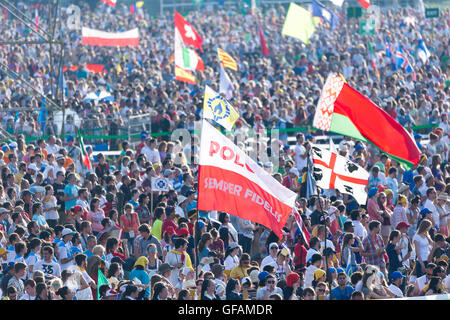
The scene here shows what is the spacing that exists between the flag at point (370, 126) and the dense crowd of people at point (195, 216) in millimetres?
1161

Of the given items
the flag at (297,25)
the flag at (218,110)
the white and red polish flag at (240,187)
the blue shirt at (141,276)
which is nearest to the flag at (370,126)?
the white and red polish flag at (240,187)

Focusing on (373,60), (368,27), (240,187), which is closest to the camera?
(240,187)

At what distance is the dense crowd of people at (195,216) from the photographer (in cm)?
1071

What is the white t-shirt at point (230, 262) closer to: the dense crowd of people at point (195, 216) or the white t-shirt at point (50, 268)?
the dense crowd of people at point (195, 216)

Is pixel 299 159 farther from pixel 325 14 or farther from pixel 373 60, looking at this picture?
pixel 325 14

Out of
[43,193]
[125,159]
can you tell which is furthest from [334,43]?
[43,193]

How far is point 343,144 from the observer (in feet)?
60.8

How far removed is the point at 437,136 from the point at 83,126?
8.93 meters

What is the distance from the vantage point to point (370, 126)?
40.0 ft

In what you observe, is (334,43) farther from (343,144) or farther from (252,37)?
(343,144)

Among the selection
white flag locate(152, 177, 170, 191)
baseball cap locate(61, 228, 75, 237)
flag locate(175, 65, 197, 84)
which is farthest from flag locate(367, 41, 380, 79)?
baseball cap locate(61, 228, 75, 237)

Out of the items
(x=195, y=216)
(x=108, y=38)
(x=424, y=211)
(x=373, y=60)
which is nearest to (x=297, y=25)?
(x=373, y=60)

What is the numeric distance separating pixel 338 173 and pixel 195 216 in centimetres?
228

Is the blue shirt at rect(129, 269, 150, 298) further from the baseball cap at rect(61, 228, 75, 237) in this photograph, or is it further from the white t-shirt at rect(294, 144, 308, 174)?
the white t-shirt at rect(294, 144, 308, 174)
